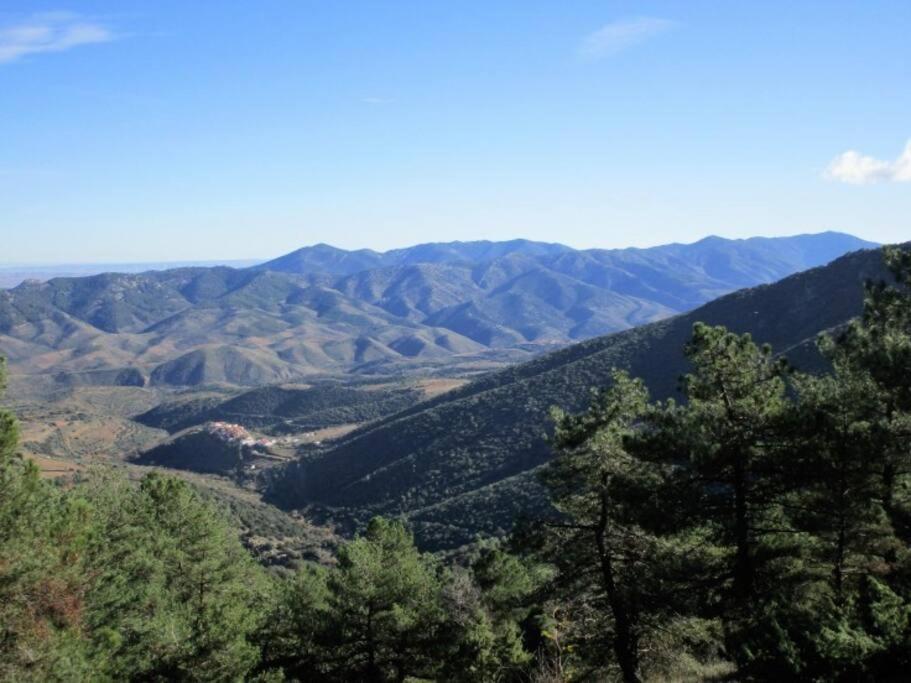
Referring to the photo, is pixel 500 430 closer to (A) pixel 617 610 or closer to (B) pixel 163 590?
(B) pixel 163 590

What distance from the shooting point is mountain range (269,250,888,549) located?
268 ft

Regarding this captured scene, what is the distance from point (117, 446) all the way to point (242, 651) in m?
172

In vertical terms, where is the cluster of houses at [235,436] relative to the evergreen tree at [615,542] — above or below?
below

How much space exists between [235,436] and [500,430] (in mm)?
77311

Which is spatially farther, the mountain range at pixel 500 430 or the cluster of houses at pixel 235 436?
the cluster of houses at pixel 235 436

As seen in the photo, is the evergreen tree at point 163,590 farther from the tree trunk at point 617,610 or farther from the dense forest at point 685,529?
the tree trunk at point 617,610

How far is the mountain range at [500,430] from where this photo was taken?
8169 centimetres

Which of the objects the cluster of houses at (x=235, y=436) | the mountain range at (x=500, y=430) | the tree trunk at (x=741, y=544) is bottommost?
the cluster of houses at (x=235, y=436)

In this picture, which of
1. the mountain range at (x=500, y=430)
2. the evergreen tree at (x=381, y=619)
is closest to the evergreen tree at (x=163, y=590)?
A: the evergreen tree at (x=381, y=619)

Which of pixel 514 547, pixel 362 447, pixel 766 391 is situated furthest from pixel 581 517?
pixel 362 447

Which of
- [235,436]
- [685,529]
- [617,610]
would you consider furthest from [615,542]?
[235,436]

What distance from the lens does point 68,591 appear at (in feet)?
50.6

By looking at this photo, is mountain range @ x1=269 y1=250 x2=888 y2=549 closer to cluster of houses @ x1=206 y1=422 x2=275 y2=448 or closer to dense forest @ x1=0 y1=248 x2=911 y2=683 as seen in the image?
cluster of houses @ x1=206 y1=422 x2=275 y2=448

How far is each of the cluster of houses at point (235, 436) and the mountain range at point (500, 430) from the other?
26.7 m
